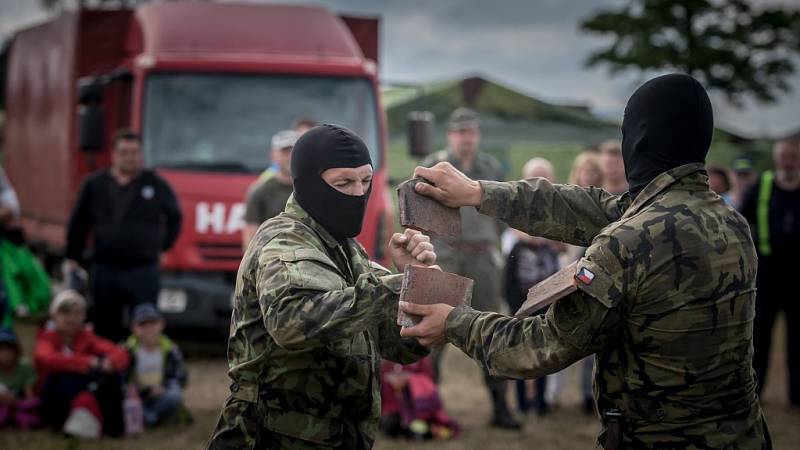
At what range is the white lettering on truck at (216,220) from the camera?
33.0 feet

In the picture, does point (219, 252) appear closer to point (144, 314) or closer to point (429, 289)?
point (144, 314)

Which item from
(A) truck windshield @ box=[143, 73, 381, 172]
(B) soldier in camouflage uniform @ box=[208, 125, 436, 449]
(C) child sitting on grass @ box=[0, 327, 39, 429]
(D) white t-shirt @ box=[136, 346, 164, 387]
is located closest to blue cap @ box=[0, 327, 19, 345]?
(C) child sitting on grass @ box=[0, 327, 39, 429]

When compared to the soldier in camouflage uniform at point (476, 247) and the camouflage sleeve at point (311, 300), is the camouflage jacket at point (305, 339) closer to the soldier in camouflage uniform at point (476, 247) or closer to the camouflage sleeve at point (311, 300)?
the camouflage sleeve at point (311, 300)

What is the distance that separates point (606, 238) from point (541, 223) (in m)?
0.64

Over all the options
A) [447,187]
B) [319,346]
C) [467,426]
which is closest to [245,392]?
[319,346]

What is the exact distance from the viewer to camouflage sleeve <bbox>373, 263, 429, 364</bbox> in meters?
3.98

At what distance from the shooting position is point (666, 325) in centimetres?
330

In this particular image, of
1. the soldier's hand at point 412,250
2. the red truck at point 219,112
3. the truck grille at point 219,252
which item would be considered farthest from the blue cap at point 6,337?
the soldier's hand at point 412,250

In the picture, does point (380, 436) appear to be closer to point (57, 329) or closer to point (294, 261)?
point (57, 329)

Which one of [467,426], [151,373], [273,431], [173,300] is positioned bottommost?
[467,426]

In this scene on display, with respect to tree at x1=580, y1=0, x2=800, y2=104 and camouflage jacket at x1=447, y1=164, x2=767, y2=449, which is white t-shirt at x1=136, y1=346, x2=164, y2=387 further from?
tree at x1=580, y1=0, x2=800, y2=104

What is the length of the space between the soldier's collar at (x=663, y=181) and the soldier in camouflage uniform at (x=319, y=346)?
78cm

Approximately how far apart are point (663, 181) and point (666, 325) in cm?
47

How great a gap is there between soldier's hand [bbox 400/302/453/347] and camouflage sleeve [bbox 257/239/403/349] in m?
0.12
